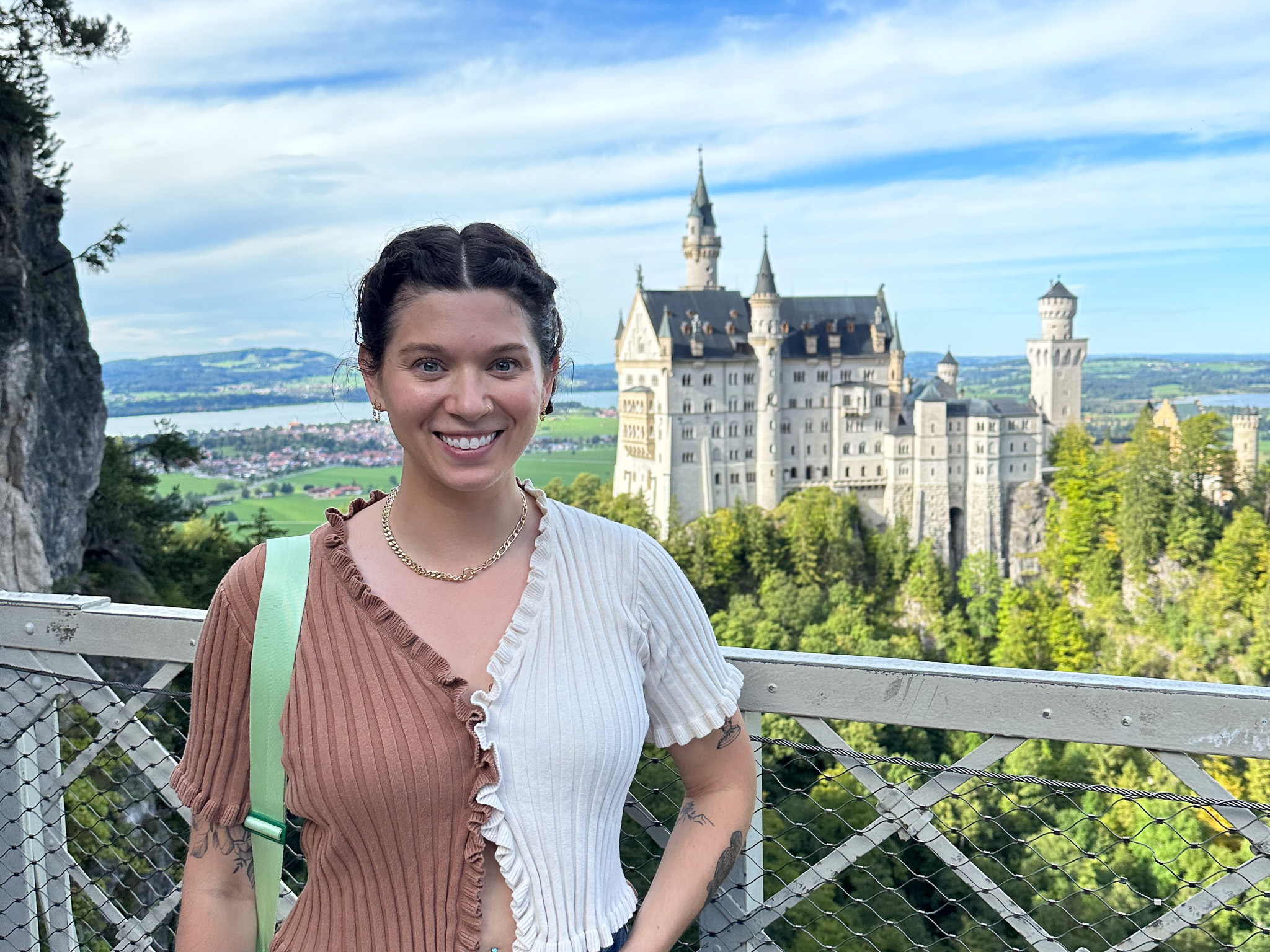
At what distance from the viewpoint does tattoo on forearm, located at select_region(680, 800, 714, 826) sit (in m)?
1.66

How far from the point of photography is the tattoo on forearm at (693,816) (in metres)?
1.66

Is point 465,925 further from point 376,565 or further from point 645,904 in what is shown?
point 376,565

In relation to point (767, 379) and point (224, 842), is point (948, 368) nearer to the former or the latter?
point (767, 379)

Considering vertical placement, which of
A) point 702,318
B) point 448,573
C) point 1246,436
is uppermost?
point 702,318

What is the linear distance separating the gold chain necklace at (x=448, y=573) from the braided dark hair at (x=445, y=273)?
263mm

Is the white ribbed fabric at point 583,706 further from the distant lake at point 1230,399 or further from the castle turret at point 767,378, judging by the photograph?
the distant lake at point 1230,399

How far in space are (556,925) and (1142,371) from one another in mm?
89002

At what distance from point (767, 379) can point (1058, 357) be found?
20.4m

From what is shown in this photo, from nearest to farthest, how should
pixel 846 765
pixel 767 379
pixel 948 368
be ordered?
pixel 846 765 < pixel 767 379 < pixel 948 368

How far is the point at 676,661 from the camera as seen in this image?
1664 mm

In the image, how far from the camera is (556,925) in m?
1.51

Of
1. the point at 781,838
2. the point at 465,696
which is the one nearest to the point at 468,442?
the point at 465,696

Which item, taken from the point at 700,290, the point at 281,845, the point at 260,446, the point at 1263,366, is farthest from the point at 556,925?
the point at 1263,366

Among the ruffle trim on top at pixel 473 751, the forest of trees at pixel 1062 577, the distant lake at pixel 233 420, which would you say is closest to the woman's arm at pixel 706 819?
the ruffle trim on top at pixel 473 751
